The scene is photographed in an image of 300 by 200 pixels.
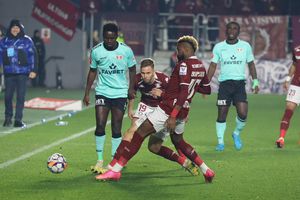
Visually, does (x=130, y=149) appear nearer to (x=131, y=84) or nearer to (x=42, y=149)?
(x=131, y=84)

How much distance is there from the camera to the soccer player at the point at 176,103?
11992 millimetres

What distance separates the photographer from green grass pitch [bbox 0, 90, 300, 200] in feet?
37.8

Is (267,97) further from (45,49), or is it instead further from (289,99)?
(289,99)

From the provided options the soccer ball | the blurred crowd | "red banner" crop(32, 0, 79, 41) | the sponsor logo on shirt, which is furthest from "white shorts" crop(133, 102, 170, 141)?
"red banner" crop(32, 0, 79, 41)

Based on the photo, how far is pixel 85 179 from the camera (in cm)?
1261

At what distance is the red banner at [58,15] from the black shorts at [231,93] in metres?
19.0

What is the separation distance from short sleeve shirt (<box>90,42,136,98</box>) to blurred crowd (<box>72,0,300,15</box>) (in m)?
20.0

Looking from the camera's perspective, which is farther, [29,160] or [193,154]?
[29,160]

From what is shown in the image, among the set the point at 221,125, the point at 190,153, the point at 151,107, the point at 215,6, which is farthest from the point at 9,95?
the point at 215,6

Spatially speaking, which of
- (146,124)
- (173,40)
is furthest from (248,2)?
(146,124)

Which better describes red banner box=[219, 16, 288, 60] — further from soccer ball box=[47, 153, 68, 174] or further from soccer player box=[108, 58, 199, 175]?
soccer ball box=[47, 153, 68, 174]

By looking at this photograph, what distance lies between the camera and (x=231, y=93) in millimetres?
16312

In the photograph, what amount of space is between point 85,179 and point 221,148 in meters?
4.16

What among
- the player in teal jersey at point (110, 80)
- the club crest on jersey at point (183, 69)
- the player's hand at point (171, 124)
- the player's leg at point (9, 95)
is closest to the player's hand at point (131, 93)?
the player in teal jersey at point (110, 80)
